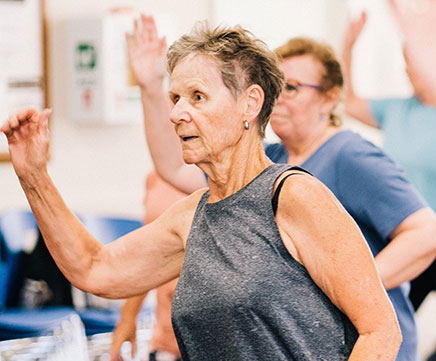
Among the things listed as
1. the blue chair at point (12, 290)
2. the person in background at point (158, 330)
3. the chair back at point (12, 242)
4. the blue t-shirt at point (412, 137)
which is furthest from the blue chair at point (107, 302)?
the blue t-shirt at point (412, 137)

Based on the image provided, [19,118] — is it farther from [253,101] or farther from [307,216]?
[307,216]

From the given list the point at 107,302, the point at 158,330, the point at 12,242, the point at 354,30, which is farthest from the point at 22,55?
the point at 158,330

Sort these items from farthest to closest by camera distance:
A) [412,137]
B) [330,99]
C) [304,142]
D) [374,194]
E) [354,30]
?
[412,137] → [354,30] → [330,99] → [304,142] → [374,194]

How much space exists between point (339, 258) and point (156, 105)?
101cm

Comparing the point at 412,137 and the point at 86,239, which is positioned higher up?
the point at 86,239

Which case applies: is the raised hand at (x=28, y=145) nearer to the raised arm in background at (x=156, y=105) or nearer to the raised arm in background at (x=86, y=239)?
the raised arm in background at (x=86, y=239)

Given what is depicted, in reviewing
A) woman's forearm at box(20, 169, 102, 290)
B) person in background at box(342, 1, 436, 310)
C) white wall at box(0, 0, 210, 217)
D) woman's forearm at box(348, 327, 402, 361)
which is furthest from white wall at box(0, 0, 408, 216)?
woman's forearm at box(348, 327, 402, 361)

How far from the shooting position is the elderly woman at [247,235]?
1.29m

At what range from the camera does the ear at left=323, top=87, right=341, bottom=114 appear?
7.16 ft

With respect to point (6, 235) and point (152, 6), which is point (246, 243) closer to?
point (6, 235)

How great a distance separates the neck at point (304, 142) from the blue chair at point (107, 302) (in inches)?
74.3

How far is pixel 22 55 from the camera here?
4.67 meters

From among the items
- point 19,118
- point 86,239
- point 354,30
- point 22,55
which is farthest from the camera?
point 22,55

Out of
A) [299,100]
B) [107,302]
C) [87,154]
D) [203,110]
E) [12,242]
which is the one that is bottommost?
[107,302]
